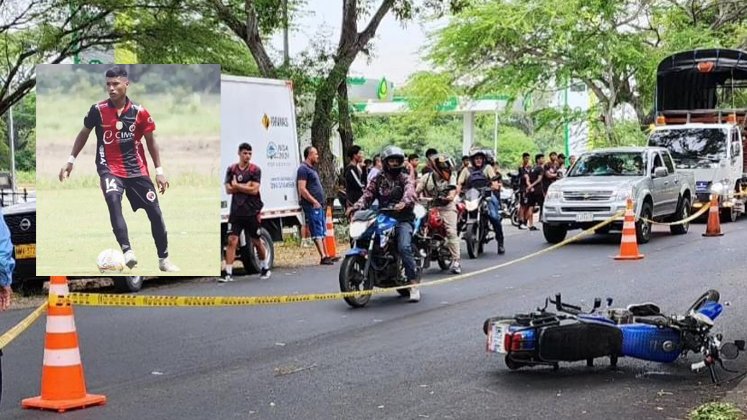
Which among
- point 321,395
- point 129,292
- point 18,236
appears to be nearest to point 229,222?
point 129,292

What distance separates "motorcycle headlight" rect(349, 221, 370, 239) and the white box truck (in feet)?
11.8

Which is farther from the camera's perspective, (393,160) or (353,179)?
(353,179)

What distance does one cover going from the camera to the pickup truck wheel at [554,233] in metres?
19.6

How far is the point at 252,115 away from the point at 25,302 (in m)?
4.81

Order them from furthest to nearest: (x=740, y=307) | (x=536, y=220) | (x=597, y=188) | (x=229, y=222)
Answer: (x=536, y=220) < (x=597, y=188) < (x=229, y=222) < (x=740, y=307)

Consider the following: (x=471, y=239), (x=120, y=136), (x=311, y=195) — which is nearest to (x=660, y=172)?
(x=471, y=239)

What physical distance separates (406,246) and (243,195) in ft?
10.7

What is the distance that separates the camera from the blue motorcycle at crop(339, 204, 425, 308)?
1160 centimetres

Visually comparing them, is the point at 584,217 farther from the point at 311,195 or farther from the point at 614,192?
the point at 311,195

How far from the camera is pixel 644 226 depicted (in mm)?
19000

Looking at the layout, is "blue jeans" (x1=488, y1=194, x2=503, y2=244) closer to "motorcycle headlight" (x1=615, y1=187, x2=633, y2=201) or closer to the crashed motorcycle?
"motorcycle headlight" (x1=615, y1=187, x2=633, y2=201)

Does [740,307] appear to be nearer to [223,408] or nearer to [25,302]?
[223,408]

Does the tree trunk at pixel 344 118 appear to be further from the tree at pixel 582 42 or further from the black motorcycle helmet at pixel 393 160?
the tree at pixel 582 42

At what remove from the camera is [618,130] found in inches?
1401
